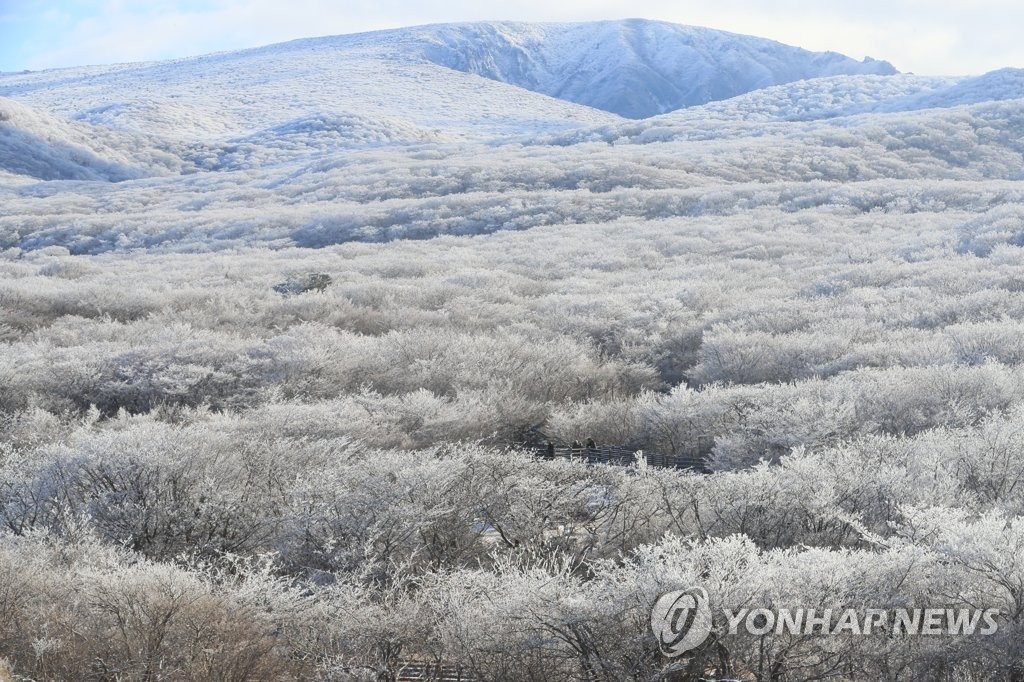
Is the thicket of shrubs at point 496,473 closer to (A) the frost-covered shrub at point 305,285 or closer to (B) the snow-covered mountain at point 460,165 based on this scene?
(A) the frost-covered shrub at point 305,285

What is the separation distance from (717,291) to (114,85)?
171523 millimetres

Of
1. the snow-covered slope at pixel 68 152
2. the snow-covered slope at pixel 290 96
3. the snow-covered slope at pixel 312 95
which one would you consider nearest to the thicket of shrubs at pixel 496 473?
the snow-covered slope at pixel 68 152

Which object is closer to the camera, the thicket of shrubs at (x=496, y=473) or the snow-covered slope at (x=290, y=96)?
the thicket of shrubs at (x=496, y=473)

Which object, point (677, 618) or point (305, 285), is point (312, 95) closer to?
point (305, 285)

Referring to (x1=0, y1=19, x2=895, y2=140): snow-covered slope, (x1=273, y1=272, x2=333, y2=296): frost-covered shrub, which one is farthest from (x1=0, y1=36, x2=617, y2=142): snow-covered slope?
(x1=273, y1=272, x2=333, y2=296): frost-covered shrub

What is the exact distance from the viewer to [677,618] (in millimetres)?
8641

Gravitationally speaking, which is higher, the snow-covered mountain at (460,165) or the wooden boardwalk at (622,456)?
the snow-covered mountain at (460,165)

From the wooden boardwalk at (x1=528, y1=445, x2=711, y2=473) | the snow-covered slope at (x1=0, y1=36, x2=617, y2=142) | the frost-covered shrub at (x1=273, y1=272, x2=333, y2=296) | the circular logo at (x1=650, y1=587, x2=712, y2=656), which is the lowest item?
the wooden boardwalk at (x1=528, y1=445, x2=711, y2=473)

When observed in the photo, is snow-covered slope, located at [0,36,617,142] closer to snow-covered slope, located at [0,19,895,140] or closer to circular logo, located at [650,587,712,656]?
snow-covered slope, located at [0,19,895,140]

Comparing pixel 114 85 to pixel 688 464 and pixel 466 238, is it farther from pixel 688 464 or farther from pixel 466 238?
pixel 688 464

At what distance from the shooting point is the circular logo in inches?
336

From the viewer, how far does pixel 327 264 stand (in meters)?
39.1

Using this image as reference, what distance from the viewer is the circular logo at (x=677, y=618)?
8.54 meters

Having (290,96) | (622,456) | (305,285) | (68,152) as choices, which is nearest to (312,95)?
(290,96)
